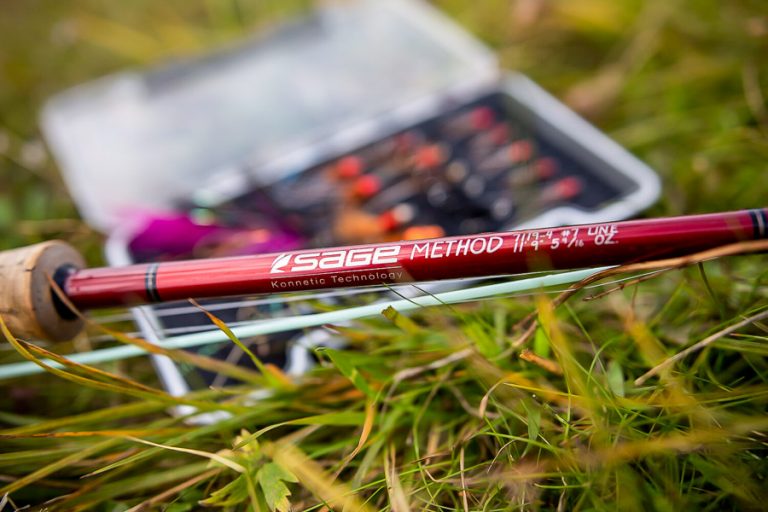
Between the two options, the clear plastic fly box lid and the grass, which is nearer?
the grass

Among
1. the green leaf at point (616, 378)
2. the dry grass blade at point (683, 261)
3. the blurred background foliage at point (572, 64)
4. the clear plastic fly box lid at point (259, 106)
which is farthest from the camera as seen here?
the clear plastic fly box lid at point (259, 106)

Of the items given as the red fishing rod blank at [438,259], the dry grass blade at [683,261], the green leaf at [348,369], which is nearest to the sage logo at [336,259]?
the red fishing rod blank at [438,259]

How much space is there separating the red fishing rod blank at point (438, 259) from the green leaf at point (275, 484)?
0.24 m

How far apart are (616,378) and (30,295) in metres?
0.83

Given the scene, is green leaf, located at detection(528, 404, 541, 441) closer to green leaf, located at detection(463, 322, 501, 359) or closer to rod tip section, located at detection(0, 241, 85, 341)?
green leaf, located at detection(463, 322, 501, 359)

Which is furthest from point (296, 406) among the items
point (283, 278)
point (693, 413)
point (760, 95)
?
point (760, 95)

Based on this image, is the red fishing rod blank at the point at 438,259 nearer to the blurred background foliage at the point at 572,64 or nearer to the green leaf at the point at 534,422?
the green leaf at the point at 534,422

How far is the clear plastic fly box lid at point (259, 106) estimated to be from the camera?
1442 millimetres

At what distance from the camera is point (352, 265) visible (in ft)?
2.67

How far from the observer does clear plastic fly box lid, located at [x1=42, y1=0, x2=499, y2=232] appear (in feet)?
4.73

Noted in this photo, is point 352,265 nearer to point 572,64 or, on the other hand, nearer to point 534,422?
point 534,422

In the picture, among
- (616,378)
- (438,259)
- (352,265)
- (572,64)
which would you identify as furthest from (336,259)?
(572,64)

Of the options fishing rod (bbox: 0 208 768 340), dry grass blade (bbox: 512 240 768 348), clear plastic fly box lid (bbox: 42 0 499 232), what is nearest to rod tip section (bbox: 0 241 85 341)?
fishing rod (bbox: 0 208 768 340)

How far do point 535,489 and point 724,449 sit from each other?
235 millimetres
